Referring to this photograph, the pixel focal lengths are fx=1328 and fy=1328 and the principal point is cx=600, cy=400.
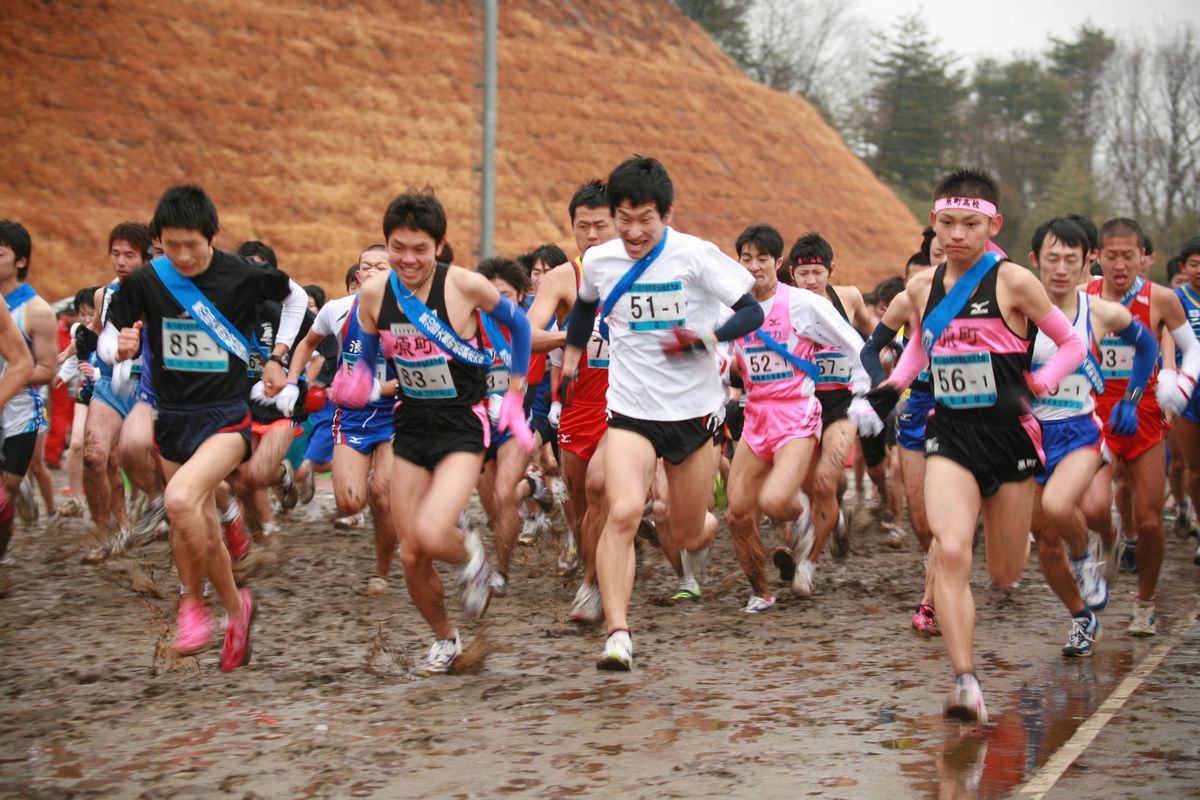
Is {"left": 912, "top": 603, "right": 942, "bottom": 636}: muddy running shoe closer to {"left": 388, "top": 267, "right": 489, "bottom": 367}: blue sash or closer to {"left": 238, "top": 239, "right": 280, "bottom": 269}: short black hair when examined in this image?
{"left": 388, "top": 267, "right": 489, "bottom": 367}: blue sash

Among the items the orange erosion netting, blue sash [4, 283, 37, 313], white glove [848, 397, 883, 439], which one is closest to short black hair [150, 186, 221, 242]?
blue sash [4, 283, 37, 313]

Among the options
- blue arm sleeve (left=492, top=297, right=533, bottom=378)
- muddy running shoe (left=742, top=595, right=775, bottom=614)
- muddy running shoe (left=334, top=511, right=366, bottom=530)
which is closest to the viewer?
blue arm sleeve (left=492, top=297, right=533, bottom=378)

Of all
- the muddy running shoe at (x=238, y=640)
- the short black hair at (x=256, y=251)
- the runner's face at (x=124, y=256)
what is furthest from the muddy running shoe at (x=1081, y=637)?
the short black hair at (x=256, y=251)

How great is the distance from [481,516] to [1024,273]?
885cm

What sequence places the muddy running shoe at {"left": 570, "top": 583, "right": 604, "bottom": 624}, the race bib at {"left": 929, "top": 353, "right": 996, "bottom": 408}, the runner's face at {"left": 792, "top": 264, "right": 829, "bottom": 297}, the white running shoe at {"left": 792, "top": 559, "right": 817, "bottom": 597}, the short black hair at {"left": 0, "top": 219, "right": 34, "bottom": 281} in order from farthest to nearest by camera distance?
the runner's face at {"left": 792, "top": 264, "right": 829, "bottom": 297} < the short black hair at {"left": 0, "top": 219, "right": 34, "bottom": 281} < the white running shoe at {"left": 792, "top": 559, "right": 817, "bottom": 597} < the muddy running shoe at {"left": 570, "top": 583, "right": 604, "bottom": 624} < the race bib at {"left": 929, "top": 353, "right": 996, "bottom": 408}

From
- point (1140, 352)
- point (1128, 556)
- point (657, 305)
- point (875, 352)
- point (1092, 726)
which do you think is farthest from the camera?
point (1128, 556)

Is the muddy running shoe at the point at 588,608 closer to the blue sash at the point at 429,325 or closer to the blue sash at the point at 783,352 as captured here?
the blue sash at the point at 429,325

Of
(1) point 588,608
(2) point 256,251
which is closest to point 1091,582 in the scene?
(1) point 588,608

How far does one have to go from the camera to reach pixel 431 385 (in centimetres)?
649

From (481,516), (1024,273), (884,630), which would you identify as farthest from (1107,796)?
(481,516)

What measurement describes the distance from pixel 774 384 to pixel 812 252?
1238 millimetres

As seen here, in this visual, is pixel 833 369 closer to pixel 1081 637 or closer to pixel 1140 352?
pixel 1140 352

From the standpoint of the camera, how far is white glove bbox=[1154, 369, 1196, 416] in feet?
24.1

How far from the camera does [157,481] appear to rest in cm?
903
